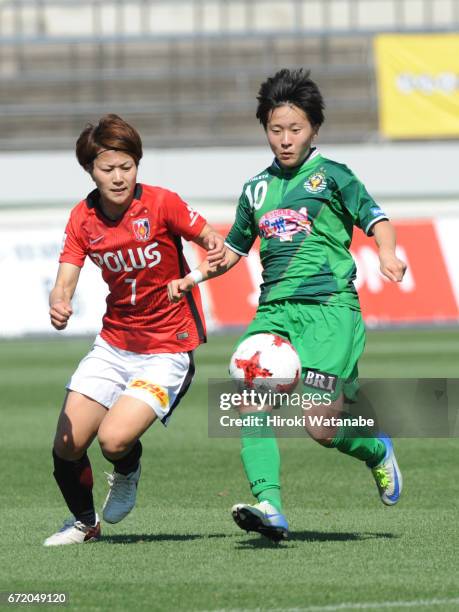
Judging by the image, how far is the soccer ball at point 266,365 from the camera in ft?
19.0

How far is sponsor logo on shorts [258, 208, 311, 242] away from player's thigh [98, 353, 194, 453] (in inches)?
29.2

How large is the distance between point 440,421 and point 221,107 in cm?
2169

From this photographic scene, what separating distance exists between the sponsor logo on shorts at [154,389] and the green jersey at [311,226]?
63 centimetres

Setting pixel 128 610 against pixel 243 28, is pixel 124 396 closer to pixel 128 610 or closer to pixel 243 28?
pixel 128 610

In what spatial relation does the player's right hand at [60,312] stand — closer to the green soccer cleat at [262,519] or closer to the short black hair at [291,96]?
the green soccer cleat at [262,519]

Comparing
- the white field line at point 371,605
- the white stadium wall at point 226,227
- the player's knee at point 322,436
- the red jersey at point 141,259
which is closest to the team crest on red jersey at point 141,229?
the red jersey at point 141,259

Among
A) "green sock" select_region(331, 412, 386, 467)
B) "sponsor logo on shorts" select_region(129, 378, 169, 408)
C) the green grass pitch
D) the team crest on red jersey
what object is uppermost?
the team crest on red jersey

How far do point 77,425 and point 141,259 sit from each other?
82 cm

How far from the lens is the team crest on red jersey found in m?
6.11

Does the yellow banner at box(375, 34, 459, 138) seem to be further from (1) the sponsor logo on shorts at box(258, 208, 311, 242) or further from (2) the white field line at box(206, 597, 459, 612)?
(2) the white field line at box(206, 597, 459, 612)

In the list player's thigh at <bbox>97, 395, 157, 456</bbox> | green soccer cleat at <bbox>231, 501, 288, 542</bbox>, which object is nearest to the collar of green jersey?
player's thigh at <bbox>97, 395, 157, 456</bbox>

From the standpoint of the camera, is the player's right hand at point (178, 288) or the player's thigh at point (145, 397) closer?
the player's right hand at point (178, 288)

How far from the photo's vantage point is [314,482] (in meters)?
8.56

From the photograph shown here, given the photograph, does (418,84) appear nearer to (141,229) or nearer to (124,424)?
(141,229)
